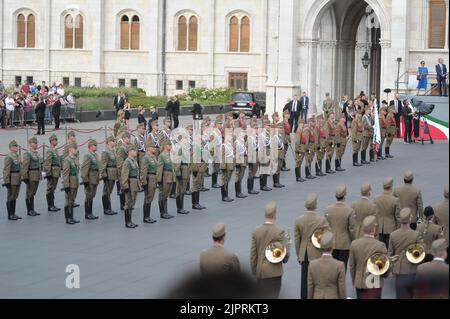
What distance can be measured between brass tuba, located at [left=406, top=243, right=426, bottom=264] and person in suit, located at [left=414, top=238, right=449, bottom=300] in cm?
236

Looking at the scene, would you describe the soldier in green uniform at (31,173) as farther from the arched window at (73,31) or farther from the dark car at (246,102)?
the arched window at (73,31)

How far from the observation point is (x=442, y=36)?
39781 mm

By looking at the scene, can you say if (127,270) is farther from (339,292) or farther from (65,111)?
(65,111)

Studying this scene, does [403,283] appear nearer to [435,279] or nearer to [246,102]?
[435,279]

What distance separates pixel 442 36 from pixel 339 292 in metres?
31.1

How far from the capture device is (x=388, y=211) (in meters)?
14.5

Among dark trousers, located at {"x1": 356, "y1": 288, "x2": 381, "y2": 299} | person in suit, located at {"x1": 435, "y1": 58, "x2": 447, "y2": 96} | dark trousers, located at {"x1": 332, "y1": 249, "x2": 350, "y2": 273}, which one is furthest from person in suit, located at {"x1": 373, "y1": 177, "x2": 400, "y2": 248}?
person in suit, located at {"x1": 435, "y1": 58, "x2": 447, "y2": 96}

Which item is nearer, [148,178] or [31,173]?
[148,178]

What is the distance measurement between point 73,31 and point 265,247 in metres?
49.2

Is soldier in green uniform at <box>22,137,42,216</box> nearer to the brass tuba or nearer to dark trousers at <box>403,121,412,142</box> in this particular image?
the brass tuba

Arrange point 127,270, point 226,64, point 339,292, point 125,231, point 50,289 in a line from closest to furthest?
point 339,292 → point 50,289 → point 127,270 → point 125,231 → point 226,64

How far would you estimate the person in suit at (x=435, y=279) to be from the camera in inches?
→ 281

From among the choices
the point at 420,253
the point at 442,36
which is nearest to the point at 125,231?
the point at 420,253

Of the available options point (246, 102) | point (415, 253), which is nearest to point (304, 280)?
point (415, 253)
